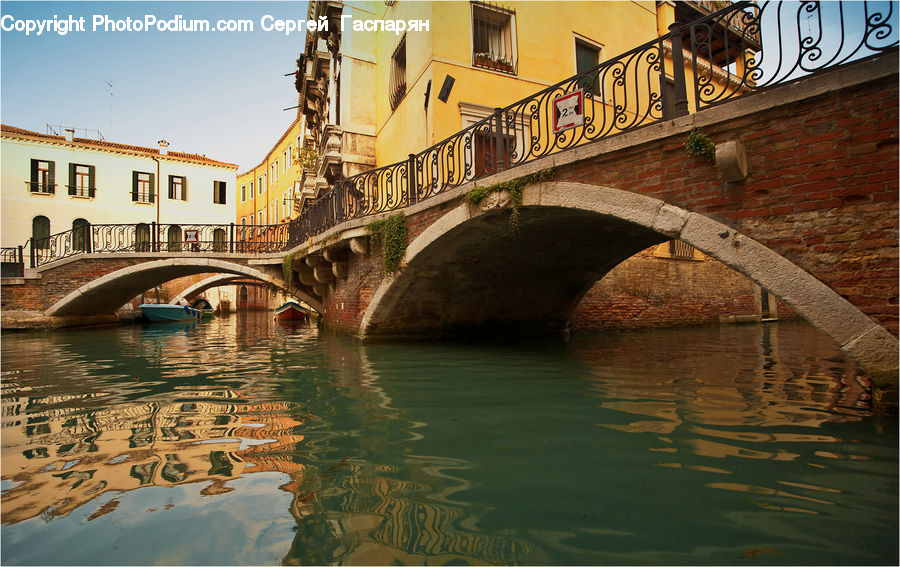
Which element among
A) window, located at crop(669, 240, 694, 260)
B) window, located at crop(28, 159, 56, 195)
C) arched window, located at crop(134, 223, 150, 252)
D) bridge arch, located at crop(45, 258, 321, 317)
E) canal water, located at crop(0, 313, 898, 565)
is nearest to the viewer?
canal water, located at crop(0, 313, 898, 565)

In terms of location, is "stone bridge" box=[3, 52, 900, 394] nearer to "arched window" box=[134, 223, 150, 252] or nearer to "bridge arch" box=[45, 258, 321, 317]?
"bridge arch" box=[45, 258, 321, 317]

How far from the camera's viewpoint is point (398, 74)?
12.2 m

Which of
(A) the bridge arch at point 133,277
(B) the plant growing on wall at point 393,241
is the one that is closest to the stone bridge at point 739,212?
(B) the plant growing on wall at point 393,241

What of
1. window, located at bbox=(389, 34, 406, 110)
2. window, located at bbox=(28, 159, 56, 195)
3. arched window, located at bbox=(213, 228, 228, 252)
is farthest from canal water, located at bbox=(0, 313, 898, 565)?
window, located at bbox=(28, 159, 56, 195)

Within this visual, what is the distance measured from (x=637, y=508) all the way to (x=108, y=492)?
7.65 ft

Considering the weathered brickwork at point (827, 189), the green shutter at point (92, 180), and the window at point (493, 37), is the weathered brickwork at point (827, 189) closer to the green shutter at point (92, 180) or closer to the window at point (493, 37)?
the window at point (493, 37)

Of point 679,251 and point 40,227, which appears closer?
point 679,251

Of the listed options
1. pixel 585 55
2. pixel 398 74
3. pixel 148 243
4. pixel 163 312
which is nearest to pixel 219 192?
pixel 163 312

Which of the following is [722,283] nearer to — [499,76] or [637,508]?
[499,76]

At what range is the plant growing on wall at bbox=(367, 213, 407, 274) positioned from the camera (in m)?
7.95

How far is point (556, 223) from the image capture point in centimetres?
693

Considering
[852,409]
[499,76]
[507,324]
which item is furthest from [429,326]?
[852,409]

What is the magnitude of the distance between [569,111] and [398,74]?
7926 mm

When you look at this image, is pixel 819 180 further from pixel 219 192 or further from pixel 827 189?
pixel 219 192
